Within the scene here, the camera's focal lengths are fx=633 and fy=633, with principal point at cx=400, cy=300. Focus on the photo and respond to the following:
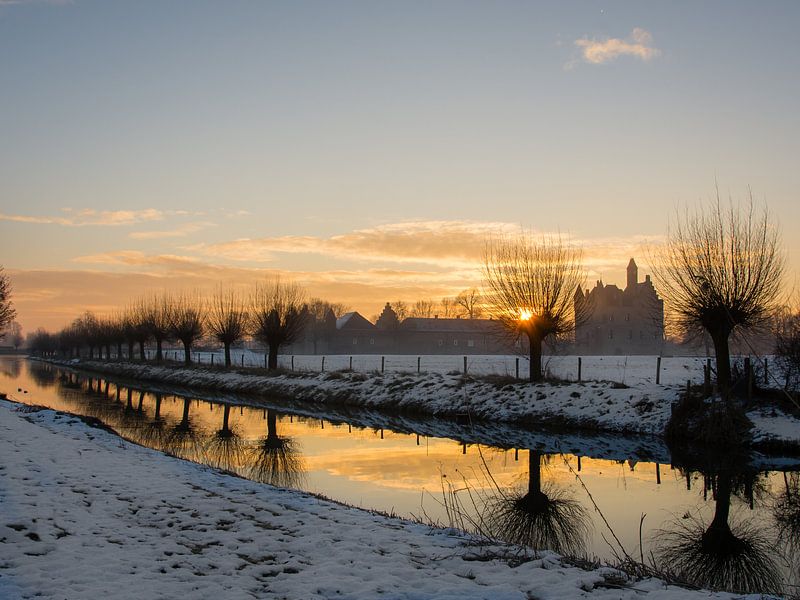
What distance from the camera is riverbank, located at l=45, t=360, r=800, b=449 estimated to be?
69.6 ft

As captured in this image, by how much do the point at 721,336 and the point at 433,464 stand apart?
11639mm

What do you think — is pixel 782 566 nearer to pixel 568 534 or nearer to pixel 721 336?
Result: pixel 568 534

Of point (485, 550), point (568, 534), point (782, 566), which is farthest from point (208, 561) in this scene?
point (782, 566)

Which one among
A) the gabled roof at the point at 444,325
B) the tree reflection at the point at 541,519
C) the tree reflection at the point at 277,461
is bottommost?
the tree reflection at the point at 277,461

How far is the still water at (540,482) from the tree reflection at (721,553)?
28 mm

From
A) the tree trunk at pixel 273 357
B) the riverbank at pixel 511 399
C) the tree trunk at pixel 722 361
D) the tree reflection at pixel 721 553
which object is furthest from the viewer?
the tree trunk at pixel 273 357

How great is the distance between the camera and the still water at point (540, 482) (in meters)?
9.75

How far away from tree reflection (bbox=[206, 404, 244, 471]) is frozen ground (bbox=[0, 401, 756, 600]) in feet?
13.7

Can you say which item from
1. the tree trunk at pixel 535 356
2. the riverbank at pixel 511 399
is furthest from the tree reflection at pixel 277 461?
the tree trunk at pixel 535 356

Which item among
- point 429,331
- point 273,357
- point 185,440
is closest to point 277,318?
point 273,357

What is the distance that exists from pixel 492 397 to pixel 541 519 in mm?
16236

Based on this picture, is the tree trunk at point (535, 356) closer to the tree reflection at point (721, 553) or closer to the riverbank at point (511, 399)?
the riverbank at point (511, 399)

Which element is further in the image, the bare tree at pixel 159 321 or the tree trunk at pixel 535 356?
the bare tree at pixel 159 321

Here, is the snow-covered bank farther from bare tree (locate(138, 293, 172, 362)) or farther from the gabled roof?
the gabled roof
